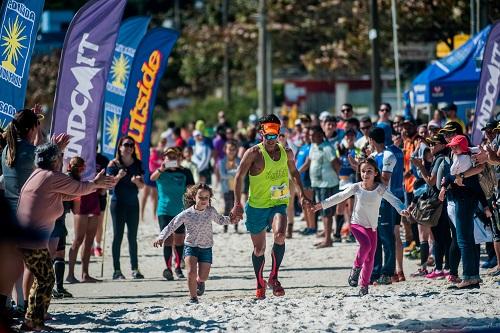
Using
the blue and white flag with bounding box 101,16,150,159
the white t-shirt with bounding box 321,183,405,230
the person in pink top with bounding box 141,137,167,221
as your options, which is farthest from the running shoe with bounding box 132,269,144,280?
the person in pink top with bounding box 141,137,167,221

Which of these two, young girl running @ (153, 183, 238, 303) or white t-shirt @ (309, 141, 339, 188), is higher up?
white t-shirt @ (309, 141, 339, 188)

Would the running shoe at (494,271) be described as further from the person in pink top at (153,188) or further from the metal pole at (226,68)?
the metal pole at (226,68)

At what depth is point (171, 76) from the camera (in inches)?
2450

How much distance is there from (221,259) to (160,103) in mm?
44038

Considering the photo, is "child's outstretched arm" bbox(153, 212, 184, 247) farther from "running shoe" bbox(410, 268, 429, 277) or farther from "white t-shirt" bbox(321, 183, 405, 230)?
"running shoe" bbox(410, 268, 429, 277)

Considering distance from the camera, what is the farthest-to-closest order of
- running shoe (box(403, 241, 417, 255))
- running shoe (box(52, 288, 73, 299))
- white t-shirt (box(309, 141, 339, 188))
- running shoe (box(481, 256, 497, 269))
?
white t-shirt (box(309, 141, 339, 188)) → running shoe (box(403, 241, 417, 255)) → running shoe (box(481, 256, 497, 269)) → running shoe (box(52, 288, 73, 299))

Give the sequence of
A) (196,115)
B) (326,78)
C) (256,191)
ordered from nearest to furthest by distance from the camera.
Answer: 1. (256,191)
2. (326,78)
3. (196,115)

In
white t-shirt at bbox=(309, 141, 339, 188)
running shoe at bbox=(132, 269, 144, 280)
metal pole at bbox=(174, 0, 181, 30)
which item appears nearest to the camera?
running shoe at bbox=(132, 269, 144, 280)

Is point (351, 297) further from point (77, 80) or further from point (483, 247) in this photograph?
point (483, 247)

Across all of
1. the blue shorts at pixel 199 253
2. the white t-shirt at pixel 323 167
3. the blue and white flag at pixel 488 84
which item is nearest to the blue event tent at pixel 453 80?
the white t-shirt at pixel 323 167

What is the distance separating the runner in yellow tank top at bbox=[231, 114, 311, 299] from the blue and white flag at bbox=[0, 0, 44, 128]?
2.71 metres

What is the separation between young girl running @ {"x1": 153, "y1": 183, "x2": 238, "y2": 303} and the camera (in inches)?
484

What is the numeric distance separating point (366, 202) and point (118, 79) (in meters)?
5.31

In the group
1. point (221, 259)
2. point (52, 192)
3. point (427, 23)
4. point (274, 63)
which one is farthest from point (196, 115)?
point (52, 192)
